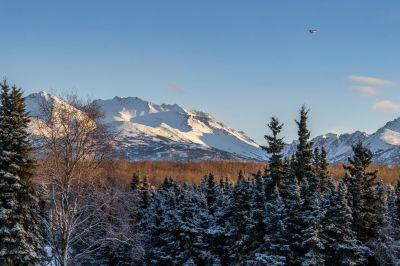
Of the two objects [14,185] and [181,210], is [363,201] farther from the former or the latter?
[14,185]

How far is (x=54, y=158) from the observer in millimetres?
27047

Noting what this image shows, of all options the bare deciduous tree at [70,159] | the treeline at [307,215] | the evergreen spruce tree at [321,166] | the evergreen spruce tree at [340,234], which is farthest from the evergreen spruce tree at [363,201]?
the bare deciduous tree at [70,159]

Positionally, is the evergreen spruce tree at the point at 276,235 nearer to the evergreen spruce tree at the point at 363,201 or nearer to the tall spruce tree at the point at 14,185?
the evergreen spruce tree at the point at 363,201

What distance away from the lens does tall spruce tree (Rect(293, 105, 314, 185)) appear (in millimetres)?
46812

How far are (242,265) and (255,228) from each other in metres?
5.01

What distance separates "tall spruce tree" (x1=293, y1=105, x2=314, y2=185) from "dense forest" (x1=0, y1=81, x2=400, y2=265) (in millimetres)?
91

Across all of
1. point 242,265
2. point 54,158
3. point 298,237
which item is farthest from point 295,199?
point 54,158

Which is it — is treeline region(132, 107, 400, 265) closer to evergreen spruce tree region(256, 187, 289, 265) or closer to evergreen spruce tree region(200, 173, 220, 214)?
evergreen spruce tree region(256, 187, 289, 265)

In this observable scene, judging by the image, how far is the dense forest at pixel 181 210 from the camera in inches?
1072

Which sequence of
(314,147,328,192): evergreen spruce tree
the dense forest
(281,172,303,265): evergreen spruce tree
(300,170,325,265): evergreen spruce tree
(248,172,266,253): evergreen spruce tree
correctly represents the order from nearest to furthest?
the dense forest, (300,170,325,265): evergreen spruce tree, (281,172,303,265): evergreen spruce tree, (248,172,266,253): evergreen spruce tree, (314,147,328,192): evergreen spruce tree

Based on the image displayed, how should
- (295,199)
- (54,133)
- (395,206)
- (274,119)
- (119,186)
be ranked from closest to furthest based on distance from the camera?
(54,133)
(119,186)
(295,199)
(274,119)
(395,206)

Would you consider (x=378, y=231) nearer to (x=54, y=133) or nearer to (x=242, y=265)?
(x=242, y=265)

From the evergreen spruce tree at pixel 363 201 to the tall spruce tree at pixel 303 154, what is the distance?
3.77 meters

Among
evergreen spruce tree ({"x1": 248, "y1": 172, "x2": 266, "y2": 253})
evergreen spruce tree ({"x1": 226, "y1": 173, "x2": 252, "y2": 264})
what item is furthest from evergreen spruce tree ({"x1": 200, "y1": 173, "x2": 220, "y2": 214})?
evergreen spruce tree ({"x1": 248, "y1": 172, "x2": 266, "y2": 253})
